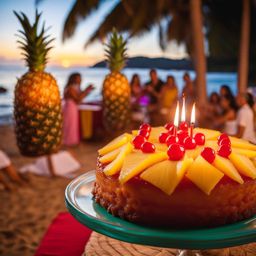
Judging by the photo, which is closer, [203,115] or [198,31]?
[203,115]

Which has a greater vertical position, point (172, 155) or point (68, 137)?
point (172, 155)

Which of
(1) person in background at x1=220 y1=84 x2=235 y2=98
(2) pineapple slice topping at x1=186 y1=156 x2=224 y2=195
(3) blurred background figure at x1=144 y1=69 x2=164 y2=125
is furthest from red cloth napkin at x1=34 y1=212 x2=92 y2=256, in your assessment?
(3) blurred background figure at x1=144 y1=69 x2=164 y2=125

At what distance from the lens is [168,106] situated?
782cm

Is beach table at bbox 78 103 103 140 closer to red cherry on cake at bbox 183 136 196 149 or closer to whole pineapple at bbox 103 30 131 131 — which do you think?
whole pineapple at bbox 103 30 131 131

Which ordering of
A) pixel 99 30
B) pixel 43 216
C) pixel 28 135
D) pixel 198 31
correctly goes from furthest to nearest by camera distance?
pixel 99 30, pixel 198 31, pixel 43 216, pixel 28 135

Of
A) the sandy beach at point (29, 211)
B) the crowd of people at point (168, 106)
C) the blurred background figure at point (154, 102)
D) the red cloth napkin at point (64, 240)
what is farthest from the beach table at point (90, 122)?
the red cloth napkin at point (64, 240)

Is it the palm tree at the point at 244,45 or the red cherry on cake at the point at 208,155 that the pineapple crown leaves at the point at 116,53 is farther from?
the palm tree at the point at 244,45

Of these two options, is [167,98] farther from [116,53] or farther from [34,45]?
[34,45]

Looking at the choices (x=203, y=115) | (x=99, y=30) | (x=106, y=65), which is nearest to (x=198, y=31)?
(x=203, y=115)

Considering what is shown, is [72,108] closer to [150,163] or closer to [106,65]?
[106,65]

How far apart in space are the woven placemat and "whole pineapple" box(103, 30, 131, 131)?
72 centimetres

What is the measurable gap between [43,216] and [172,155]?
3712 millimetres

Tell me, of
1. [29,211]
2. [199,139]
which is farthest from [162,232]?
[29,211]

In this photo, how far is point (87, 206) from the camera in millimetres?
1453
